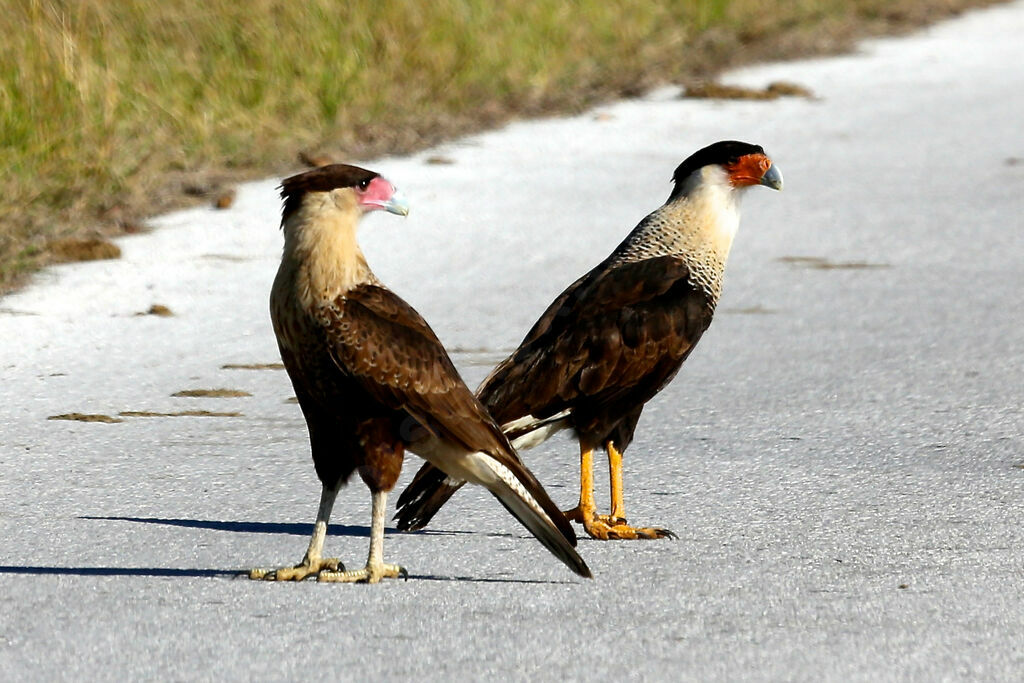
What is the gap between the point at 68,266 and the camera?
8141 mm

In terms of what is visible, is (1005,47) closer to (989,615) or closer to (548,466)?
(548,466)

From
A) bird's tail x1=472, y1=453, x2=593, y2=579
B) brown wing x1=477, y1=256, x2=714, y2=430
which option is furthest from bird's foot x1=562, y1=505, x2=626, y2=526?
bird's tail x1=472, y1=453, x2=593, y2=579

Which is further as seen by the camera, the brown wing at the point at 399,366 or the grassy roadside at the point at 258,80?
the grassy roadside at the point at 258,80

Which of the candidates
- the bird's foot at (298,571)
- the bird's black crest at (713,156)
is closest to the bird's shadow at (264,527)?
the bird's foot at (298,571)

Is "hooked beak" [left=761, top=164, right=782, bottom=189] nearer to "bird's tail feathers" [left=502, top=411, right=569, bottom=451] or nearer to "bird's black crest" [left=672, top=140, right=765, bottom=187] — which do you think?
"bird's black crest" [left=672, top=140, right=765, bottom=187]

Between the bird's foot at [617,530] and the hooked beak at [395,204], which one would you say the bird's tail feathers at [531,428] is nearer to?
the bird's foot at [617,530]

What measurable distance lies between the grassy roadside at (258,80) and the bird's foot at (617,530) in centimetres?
343

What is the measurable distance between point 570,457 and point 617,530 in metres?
1.03

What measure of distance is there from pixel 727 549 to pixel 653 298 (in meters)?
0.83

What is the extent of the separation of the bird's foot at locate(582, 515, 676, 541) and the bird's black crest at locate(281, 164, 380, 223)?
44.3 inches

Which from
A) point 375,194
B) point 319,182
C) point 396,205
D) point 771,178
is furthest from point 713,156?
point 319,182

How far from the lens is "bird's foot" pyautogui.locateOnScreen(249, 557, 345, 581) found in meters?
4.53

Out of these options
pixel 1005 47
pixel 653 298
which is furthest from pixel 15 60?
pixel 1005 47

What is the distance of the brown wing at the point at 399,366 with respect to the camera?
175 inches
